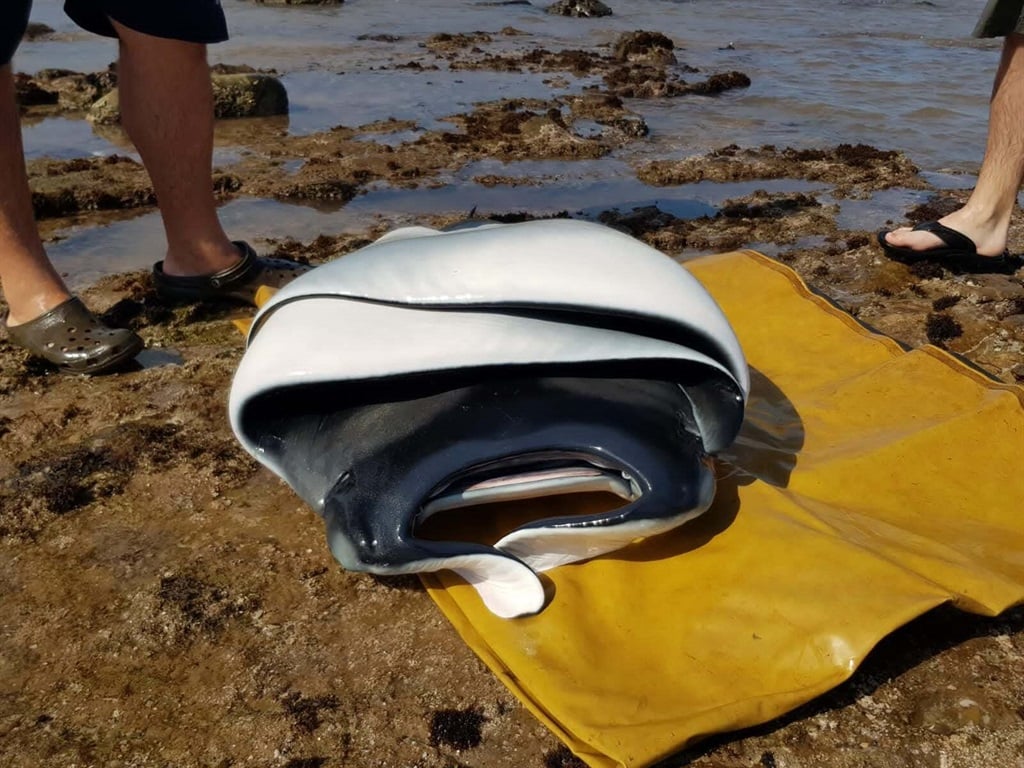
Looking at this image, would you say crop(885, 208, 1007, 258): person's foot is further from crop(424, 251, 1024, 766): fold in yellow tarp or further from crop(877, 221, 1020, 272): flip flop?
crop(424, 251, 1024, 766): fold in yellow tarp

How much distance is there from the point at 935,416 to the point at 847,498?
472 millimetres

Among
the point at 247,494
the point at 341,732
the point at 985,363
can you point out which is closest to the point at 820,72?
the point at 985,363

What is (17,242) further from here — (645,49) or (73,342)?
(645,49)

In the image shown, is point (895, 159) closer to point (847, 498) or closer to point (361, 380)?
point (847, 498)

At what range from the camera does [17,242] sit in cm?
293

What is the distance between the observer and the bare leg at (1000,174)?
3.69m

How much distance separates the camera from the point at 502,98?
7465 millimetres

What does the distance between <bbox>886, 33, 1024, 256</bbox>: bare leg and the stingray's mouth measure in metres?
2.58

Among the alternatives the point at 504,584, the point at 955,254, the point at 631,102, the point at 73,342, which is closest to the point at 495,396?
the point at 504,584

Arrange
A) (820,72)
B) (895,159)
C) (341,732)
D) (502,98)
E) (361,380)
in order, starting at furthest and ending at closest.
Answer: (820,72) < (502,98) < (895,159) < (361,380) < (341,732)

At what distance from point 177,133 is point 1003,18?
3432mm

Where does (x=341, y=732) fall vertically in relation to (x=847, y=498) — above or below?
below

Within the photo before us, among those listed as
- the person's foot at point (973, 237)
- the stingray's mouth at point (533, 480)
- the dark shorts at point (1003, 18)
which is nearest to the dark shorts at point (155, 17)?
the stingray's mouth at point (533, 480)

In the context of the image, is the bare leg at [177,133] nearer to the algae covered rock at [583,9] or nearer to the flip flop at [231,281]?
the flip flop at [231,281]
